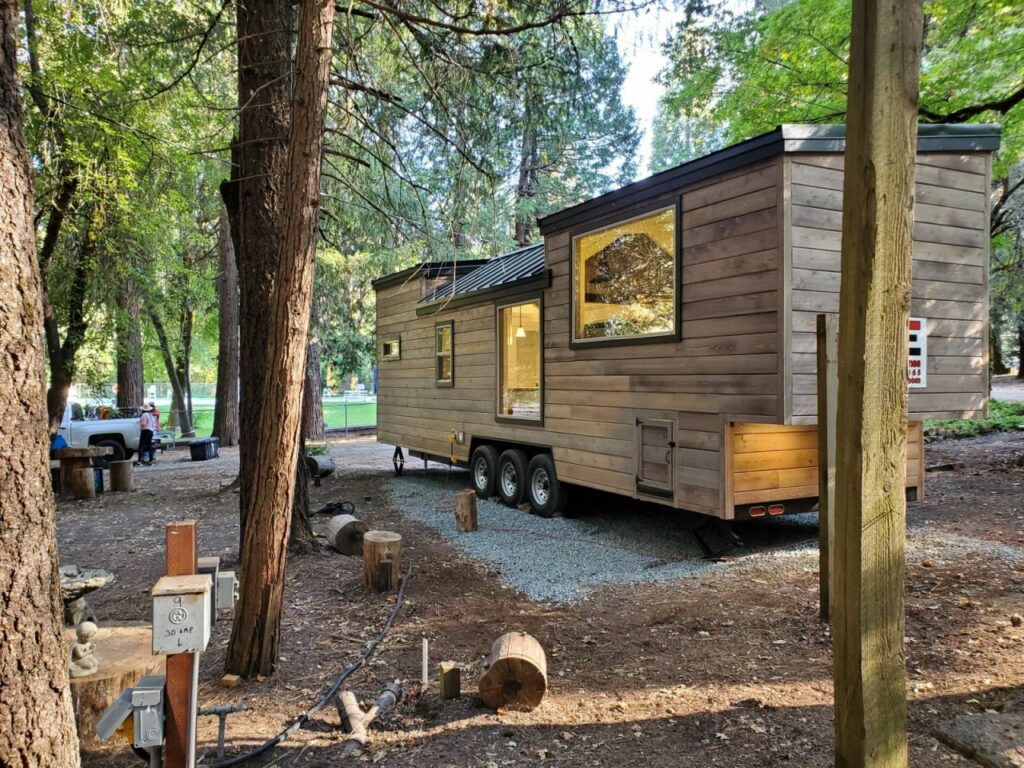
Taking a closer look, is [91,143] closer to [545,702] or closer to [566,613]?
[566,613]

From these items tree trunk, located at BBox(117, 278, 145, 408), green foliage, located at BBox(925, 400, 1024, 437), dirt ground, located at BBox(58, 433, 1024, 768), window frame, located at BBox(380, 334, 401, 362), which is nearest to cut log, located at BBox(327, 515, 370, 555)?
dirt ground, located at BBox(58, 433, 1024, 768)

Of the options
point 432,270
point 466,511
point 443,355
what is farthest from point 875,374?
point 432,270

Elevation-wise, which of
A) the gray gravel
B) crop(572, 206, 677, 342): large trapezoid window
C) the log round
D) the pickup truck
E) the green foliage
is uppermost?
crop(572, 206, 677, 342): large trapezoid window

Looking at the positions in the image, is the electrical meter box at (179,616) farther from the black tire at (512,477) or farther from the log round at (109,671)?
the black tire at (512,477)

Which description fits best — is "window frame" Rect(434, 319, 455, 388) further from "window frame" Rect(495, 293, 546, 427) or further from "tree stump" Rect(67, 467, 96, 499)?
"tree stump" Rect(67, 467, 96, 499)

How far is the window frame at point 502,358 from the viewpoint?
766cm

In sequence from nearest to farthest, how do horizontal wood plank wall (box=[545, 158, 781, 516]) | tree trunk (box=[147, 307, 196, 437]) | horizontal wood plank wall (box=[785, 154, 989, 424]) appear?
1. horizontal wood plank wall (box=[785, 154, 989, 424])
2. horizontal wood plank wall (box=[545, 158, 781, 516])
3. tree trunk (box=[147, 307, 196, 437])

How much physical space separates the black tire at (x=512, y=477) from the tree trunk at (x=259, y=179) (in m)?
3.75

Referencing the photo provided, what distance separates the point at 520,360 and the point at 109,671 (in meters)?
→ 5.91

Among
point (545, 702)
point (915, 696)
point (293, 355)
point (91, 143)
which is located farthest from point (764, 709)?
point (91, 143)

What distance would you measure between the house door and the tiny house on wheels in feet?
0.05

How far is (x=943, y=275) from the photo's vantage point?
5355mm

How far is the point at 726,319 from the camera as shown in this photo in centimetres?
525

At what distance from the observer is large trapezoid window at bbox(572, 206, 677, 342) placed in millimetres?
5934
